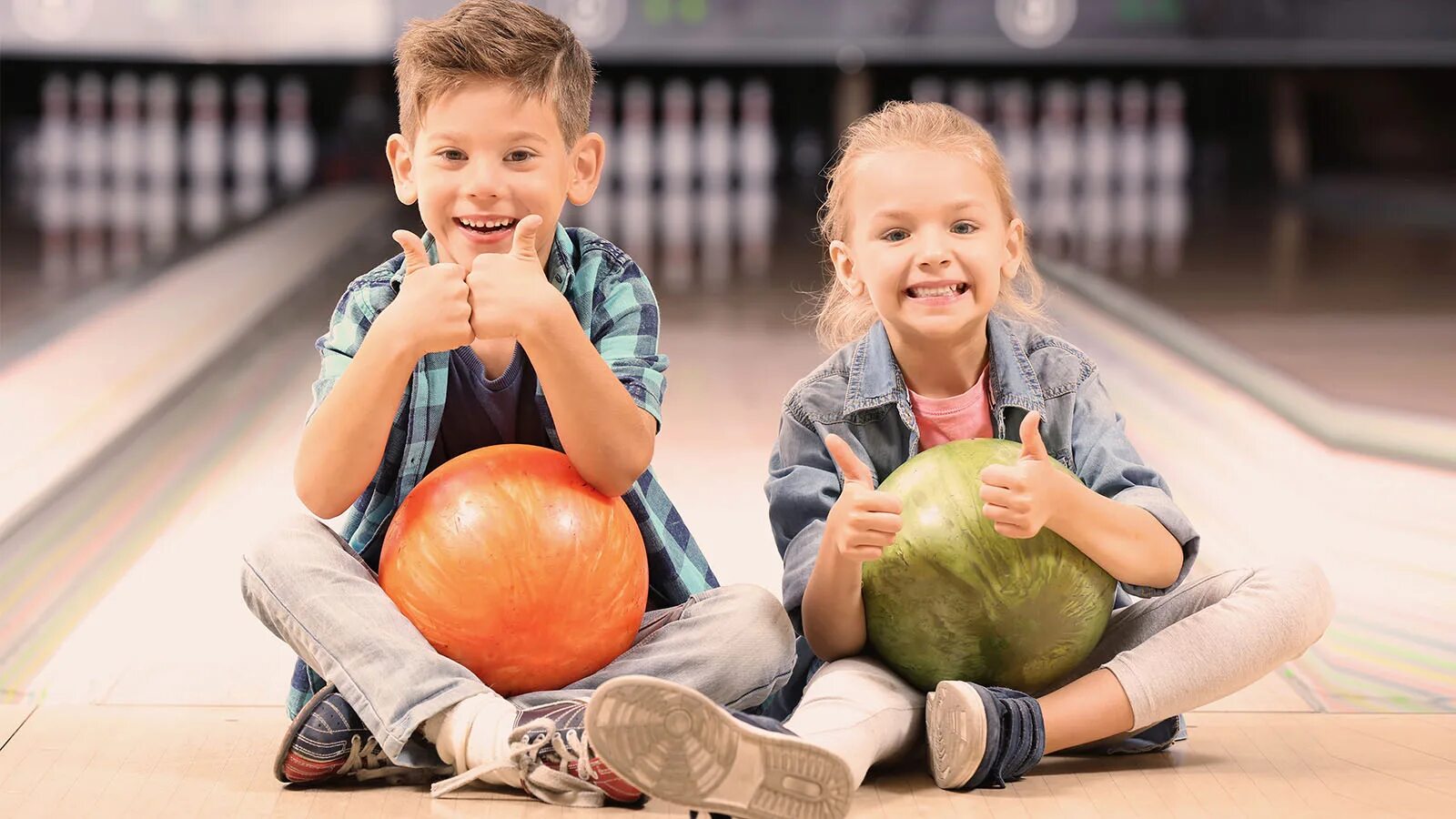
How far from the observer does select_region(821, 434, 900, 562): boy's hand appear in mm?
1272

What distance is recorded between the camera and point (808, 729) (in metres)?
1.29

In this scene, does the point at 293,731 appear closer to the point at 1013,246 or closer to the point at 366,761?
the point at 366,761

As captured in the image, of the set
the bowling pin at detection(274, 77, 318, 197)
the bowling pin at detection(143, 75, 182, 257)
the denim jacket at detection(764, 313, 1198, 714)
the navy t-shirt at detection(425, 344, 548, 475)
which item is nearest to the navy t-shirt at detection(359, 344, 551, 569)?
the navy t-shirt at detection(425, 344, 548, 475)

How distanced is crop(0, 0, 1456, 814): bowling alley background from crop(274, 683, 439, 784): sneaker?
0.15 meters

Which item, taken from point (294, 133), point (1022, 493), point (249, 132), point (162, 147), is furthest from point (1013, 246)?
point (162, 147)

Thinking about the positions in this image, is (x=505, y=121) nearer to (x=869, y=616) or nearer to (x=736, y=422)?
(x=869, y=616)

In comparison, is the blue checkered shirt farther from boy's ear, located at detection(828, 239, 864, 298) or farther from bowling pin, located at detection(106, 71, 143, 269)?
bowling pin, located at detection(106, 71, 143, 269)

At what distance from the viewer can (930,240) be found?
57.1 inches

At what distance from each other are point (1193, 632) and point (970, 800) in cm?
24

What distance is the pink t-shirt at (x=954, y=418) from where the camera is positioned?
1500mm

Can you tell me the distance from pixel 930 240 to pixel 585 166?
315mm

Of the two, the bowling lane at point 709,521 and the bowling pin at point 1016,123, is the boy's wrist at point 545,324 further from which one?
the bowling pin at point 1016,123

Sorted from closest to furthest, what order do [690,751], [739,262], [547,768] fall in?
1. [690,751]
2. [547,768]
3. [739,262]

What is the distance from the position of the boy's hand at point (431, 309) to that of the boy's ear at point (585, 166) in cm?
21
